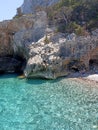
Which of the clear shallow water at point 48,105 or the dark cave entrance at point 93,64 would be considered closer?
the clear shallow water at point 48,105

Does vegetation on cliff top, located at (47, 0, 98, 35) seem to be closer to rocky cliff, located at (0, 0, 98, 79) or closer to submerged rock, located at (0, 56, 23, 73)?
rocky cliff, located at (0, 0, 98, 79)

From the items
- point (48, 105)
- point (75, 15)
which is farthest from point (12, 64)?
point (48, 105)

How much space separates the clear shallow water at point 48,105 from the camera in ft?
64.8

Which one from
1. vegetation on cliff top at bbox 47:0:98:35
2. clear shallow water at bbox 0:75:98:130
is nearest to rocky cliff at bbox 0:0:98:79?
vegetation on cliff top at bbox 47:0:98:35

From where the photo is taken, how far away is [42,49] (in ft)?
129

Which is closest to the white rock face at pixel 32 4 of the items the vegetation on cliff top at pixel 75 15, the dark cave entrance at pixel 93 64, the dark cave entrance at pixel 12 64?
the vegetation on cliff top at pixel 75 15

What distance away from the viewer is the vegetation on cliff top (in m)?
45.8

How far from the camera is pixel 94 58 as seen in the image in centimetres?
4031

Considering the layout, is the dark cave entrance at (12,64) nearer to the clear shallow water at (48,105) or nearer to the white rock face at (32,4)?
the clear shallow water at (48,105)

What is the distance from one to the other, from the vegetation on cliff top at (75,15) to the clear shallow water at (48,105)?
50.1 feet

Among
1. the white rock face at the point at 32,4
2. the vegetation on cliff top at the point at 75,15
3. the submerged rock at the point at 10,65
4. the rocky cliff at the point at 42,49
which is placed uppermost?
the white rock face at the point at 32,4

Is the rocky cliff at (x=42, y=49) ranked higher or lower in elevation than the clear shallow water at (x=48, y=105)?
higher

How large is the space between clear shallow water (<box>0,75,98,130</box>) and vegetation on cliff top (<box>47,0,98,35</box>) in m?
15.3

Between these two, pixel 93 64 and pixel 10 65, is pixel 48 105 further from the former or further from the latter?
pixel 10 65
